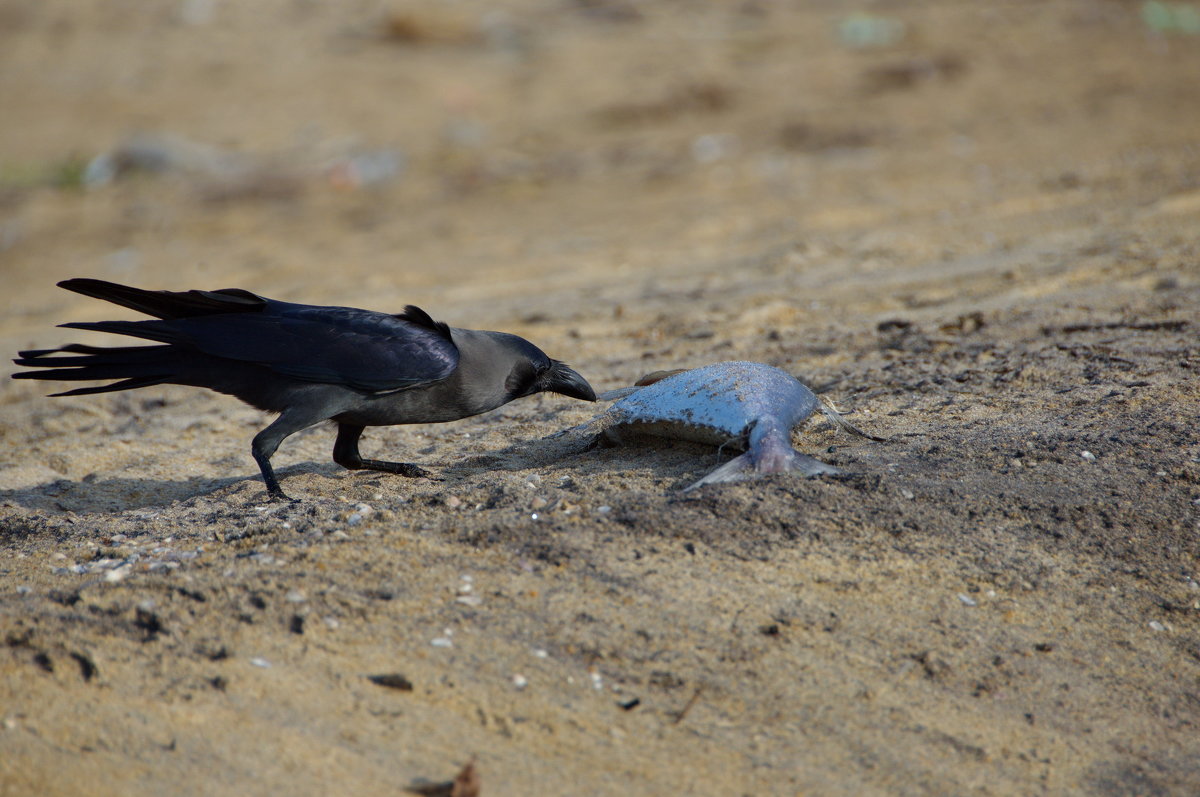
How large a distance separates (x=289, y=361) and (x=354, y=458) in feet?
1.70

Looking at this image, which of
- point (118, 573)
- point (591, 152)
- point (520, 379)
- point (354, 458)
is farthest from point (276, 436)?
point (591, 152)

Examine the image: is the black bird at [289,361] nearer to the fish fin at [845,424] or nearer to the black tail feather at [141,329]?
the black tail feather at [141,329]

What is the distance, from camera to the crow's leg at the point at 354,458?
4.17 meters

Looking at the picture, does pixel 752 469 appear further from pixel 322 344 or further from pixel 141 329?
pixel 141 329

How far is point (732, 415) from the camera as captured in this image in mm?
3645

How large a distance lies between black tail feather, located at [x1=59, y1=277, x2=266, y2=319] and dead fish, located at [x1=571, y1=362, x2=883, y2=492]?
1.45 metres

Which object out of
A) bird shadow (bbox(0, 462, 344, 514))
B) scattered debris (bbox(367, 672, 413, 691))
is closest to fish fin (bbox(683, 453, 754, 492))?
scattered debris (bbox(367, 672, 413, 691))

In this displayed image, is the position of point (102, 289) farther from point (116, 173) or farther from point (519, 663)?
point (116, 173)

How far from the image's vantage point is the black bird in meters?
3.89

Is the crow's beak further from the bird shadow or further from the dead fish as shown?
the bird shadow

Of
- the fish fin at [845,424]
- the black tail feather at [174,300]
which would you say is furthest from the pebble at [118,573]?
the fish fin at [845,424]

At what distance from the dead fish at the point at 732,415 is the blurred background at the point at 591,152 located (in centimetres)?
212

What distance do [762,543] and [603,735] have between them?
0.89 meters

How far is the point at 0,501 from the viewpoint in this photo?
4.14 meters
